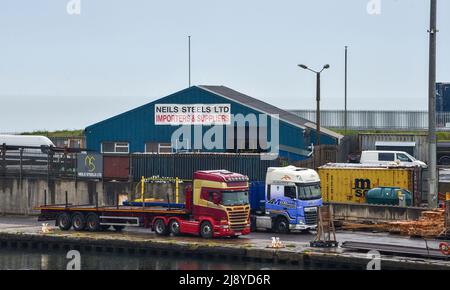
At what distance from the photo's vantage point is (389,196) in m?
54.6

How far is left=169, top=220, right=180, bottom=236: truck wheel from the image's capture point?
48500mm

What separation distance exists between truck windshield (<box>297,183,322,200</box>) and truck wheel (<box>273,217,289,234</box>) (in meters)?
1.49

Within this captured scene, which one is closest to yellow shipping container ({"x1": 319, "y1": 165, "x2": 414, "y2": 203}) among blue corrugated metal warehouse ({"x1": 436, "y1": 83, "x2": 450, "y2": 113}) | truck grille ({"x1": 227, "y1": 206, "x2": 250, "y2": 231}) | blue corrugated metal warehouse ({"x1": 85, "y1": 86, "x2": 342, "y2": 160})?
blue corrugated metal warehouse ({"x1": 85, "y1": 86, "x2": 342, "y2": 160})

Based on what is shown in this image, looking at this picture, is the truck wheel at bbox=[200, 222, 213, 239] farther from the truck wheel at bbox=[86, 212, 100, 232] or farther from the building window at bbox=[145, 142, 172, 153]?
the building window at bbox=[145, 142, 172, 153]

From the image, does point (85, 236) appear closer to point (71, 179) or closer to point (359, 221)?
point (71, 179)

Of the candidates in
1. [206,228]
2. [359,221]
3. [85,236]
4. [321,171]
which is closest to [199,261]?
[206,228]

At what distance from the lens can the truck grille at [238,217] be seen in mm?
47031

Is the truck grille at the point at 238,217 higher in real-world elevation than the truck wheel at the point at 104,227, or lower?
higher

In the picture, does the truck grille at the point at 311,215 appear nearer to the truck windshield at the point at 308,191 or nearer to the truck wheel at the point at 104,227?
the truck windshield at the point at 308,191

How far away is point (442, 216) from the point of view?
159 ft

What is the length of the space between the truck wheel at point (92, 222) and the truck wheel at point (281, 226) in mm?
8878

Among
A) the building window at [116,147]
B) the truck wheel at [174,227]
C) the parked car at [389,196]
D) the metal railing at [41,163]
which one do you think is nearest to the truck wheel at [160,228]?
the truck wheel at [174,227]

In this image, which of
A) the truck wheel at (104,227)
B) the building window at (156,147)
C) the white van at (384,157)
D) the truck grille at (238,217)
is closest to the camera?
the truck grille at (238,217)
